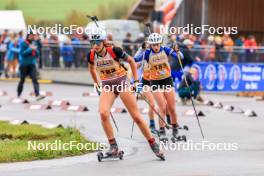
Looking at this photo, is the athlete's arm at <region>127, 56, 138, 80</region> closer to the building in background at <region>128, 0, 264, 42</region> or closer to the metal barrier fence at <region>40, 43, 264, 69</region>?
the metal barrier fence at <region>40, 43, 264, 69</region>

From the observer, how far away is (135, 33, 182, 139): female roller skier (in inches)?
682

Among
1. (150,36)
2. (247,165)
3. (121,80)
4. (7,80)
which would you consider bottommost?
(247,165)

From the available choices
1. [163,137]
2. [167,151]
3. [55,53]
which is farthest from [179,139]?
[55,53]

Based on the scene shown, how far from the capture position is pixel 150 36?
17031 millimetres

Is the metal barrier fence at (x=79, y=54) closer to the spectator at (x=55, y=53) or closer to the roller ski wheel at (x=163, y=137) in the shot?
the spectator at (x=55, y=53)

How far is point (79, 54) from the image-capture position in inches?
1444

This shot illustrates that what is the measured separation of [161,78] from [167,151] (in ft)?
8.32

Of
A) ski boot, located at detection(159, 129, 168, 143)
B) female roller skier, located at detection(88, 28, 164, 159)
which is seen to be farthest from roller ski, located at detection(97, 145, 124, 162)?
ski boot, located at detection(159, 129, 168, 143)

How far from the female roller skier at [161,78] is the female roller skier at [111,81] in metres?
2.85

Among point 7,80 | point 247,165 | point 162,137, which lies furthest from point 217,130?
point 7,80

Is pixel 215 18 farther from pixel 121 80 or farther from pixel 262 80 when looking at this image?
pixel 121 80

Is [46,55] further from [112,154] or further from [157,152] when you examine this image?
[157,152]

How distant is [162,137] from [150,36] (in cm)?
187

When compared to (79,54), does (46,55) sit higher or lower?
higher
